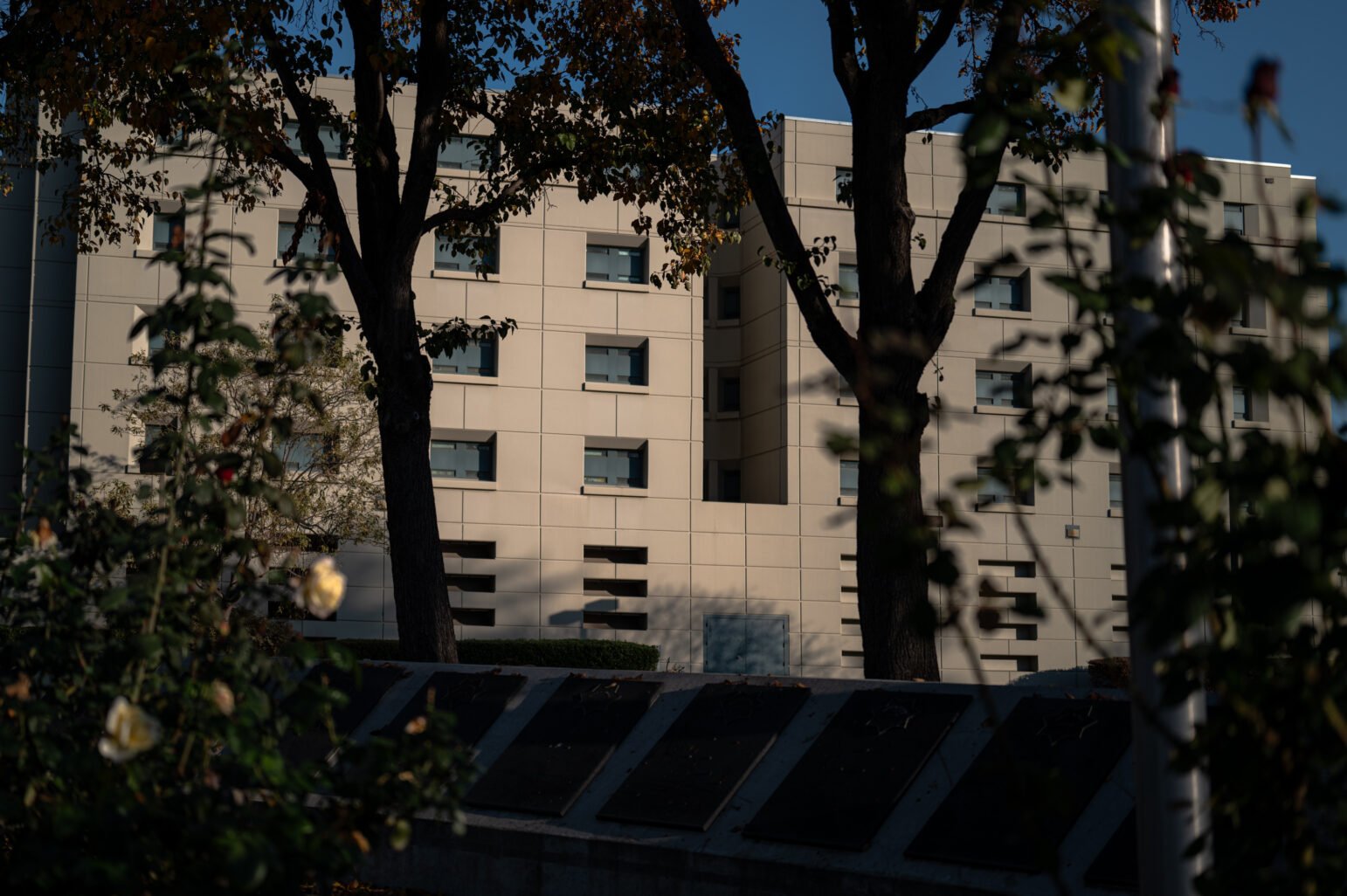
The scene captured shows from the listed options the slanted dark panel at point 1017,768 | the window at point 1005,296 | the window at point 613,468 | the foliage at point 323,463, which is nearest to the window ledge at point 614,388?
the window at point 613,468

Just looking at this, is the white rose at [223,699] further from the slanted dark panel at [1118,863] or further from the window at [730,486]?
the window at [730,486]

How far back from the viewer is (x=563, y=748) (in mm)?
6484

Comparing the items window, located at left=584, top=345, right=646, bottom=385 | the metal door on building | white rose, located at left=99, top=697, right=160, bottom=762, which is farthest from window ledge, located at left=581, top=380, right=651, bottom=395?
white rose, located at left=99, top=697, right=160, bottom=762

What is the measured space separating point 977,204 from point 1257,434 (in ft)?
26.4

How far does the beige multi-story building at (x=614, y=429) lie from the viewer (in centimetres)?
3722

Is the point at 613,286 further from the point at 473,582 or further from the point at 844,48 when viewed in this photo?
the point at 844,48

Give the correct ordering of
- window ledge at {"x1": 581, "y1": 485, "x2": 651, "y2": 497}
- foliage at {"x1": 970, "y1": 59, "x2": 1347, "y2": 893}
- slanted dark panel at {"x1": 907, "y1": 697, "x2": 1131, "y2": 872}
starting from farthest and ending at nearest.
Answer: window ledge at {"x1": 581, "y1": 485, "x2": 651, "y2": 497}, slanted dark panel at {"x1": 907, "y1": 697, "x2": 1131, "y2": 872}, foliage at {"x1": 970, "y1": 59, "x2": 1347, "y2": 893}

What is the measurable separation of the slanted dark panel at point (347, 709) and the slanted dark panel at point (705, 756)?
5.56ft

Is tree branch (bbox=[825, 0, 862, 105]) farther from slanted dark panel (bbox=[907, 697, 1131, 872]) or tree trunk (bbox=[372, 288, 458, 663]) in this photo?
slanted dark panel (bbox=[907, 697, 1131, 872])

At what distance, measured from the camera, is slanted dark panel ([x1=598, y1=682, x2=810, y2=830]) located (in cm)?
571

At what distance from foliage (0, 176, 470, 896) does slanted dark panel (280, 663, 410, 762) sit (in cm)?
342

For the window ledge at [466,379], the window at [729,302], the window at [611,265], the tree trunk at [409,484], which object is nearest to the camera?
the tree trunk at [409,484]

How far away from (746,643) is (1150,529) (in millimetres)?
35928

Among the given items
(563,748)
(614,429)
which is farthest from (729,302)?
(563,748)
